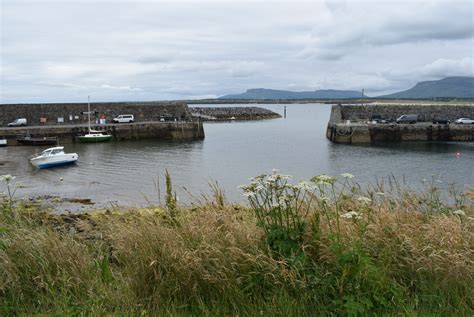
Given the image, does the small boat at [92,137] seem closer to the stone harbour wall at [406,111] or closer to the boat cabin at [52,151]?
the boat cabin at [52,151]

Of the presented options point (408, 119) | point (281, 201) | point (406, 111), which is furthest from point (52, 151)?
point (406, 111)

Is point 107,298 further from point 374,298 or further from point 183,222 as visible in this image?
point 374,298

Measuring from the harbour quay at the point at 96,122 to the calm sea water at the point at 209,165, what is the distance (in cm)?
328

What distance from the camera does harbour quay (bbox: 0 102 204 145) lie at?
46.7m

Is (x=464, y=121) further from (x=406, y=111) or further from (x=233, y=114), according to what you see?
(x=233, y=114)

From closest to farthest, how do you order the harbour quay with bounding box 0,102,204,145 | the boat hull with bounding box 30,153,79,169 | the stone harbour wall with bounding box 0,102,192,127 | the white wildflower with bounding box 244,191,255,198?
the white wildflower with bounding box 244,191,255,198
the boat hull with bounding box 30,153,79,169
the harbour quay with bounding box 0,102,204,145
the stone harbour wall with bounding box 0,102,192,127

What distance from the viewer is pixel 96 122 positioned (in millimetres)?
53969

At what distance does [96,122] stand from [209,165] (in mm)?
28451

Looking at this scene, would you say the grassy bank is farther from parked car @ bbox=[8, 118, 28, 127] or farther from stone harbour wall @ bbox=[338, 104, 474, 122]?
stone harbour wall @ bbox=[338, 104, 474, 122]

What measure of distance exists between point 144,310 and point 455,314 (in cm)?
262

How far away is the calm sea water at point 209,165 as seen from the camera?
22.7m

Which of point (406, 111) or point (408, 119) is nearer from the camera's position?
point (408, 119)

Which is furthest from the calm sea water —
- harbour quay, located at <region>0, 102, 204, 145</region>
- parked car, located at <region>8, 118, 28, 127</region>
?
parked car, located at <region>8, 118, 28, 127</region>

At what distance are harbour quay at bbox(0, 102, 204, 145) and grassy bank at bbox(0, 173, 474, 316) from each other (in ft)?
150
